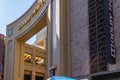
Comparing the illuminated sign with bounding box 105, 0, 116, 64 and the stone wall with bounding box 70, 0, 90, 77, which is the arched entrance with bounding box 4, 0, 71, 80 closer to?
the stone wall with bounding box 70, 0, 90, 77

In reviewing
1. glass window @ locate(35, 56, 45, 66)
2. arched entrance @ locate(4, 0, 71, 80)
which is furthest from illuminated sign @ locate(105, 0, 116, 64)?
glass window @ locate(35, 56, 45, 66)

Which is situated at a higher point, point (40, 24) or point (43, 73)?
point (40, 24)

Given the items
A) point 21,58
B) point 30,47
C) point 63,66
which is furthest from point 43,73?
point 63,66

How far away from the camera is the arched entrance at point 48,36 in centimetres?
1806

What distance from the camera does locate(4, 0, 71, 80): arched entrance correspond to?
59.3 feet

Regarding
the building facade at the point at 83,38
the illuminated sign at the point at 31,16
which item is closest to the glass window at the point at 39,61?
the illuminated sign at the point at 31,16

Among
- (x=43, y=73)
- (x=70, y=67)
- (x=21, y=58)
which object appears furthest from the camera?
(x=43, y=73)

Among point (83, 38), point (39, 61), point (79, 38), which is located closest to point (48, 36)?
point (79, 38)

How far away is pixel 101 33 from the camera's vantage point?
48.3 feet

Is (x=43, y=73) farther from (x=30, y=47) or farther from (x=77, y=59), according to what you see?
(x=77, y=59)

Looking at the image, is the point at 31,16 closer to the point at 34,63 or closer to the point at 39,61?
the point at 34,63

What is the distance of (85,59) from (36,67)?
25114 millimetres

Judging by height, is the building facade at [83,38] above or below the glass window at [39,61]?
below

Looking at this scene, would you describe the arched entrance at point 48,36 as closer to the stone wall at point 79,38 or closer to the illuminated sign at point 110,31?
the stone wall at point 79,38
